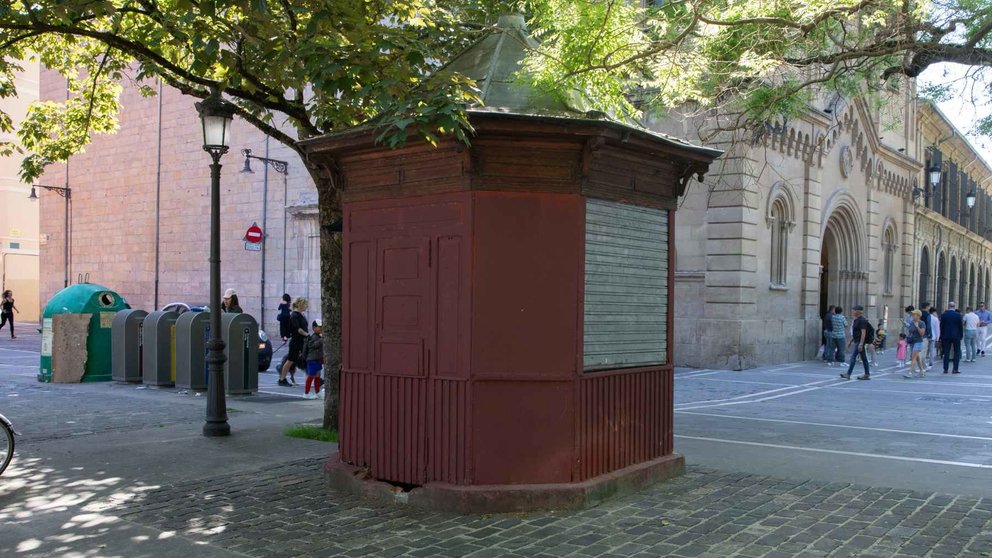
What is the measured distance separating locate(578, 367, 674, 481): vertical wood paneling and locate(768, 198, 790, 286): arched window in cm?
1543

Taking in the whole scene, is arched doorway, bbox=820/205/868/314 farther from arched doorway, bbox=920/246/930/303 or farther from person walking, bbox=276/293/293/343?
person walking, bbox=276/293/293/343

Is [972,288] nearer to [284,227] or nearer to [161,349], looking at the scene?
[284,227]

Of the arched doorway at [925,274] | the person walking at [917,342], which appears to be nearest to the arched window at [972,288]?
the arched doorway at [925,274]

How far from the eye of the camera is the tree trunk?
9711mm

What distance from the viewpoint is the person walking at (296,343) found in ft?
49.4

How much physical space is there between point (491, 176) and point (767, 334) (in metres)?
16.4

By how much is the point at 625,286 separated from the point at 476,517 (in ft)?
7.48

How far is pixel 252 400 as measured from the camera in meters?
13.4

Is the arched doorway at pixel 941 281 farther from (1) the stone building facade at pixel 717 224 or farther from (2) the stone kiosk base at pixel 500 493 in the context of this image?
(2) the stone kiosk base at pixel 500 493

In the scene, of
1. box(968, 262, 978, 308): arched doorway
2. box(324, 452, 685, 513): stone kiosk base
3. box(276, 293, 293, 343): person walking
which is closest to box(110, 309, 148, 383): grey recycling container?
box(276, 293, 293, 343): person walking

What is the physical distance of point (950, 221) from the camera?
40.4 m

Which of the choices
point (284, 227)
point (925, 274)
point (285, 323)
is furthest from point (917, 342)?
point (925, 274)

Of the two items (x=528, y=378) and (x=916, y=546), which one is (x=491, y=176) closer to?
(x=528, y=378)

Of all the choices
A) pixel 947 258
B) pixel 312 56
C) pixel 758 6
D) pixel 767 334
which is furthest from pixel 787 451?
pixel 947 258
